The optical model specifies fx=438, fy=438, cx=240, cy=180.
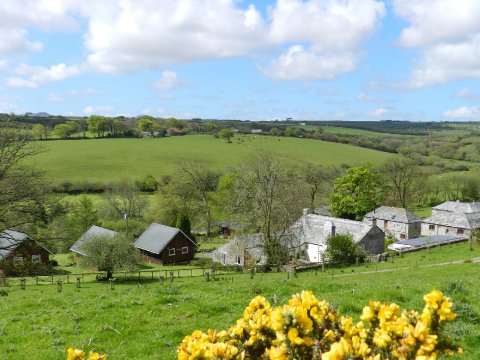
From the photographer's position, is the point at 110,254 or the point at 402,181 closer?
the point at 110,254

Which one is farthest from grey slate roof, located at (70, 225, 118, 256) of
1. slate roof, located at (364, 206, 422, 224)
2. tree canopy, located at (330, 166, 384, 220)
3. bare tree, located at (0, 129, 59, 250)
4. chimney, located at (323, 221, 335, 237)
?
slate roof, located at (364, 206, 422, 224)

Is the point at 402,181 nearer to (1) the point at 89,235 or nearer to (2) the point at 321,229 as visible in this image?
(2) the point at 321,229

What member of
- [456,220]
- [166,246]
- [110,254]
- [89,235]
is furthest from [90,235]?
[456,220]

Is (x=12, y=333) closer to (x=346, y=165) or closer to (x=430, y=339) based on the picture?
(x=430, y=339)

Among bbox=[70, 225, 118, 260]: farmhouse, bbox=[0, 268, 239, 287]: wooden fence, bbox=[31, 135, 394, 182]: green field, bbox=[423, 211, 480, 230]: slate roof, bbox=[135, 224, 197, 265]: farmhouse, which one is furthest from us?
bbox=[31, 135, 394, 182]: green field

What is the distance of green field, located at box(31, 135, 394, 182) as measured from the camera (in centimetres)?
10444

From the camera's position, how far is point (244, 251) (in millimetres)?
53562

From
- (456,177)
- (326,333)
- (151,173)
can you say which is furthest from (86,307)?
(456,177)

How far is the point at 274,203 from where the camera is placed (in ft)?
151

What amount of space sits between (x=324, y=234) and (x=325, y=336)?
5263cm

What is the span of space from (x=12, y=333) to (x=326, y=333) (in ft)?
38.2

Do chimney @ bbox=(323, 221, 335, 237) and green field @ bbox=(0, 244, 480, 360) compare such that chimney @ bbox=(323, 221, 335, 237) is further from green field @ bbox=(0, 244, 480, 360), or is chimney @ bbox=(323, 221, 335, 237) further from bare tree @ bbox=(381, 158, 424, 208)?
bare tree @ bbox=(381, 158, 424, 208)

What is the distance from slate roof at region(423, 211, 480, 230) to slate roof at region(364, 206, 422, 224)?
8.47 feet

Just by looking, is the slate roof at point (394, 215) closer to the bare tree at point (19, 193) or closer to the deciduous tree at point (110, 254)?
the deciduous tree at point (110, 254)
